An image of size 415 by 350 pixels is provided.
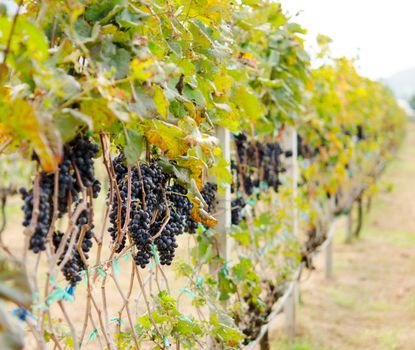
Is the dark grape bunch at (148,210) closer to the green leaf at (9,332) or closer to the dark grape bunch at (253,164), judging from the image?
the green leaf at (9,332)

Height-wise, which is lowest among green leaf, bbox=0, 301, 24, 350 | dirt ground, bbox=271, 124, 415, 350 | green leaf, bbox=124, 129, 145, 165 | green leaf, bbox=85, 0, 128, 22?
dirt ground, bbox=271, 124, 415, 350

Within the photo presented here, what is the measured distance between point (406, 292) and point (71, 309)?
3.53 metres

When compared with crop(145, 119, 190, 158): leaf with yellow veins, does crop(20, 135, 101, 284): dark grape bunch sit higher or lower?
lower

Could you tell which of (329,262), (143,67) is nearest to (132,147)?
(143,67)

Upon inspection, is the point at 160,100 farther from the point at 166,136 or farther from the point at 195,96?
the point at 195,96

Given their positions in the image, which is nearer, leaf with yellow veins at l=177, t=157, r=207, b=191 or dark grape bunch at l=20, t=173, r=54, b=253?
dark grape bunch at l=20, t=173, r=54, b=253

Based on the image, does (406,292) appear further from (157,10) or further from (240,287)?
(157,10)

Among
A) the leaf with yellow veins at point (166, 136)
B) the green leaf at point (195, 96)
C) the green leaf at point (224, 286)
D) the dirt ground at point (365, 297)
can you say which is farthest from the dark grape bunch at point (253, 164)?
the dirt ground at point (365, 297)

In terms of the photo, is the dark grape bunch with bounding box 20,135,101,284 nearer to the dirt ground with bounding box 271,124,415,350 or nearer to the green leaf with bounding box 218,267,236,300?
the green leaf with bounding box 218,267,236,300

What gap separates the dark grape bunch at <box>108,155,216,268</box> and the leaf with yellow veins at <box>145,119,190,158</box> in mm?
96

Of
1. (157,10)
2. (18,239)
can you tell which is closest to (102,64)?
(157,10)

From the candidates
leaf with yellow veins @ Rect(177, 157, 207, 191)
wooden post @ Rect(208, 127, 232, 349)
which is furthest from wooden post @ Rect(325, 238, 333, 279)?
leaf with yellow veins @ Rect(177, 157, 207, 191)

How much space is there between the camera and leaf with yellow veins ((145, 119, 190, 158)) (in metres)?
1.93

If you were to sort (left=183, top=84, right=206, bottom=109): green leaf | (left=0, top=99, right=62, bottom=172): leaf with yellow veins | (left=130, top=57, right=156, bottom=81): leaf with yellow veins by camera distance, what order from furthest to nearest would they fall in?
(left=183, top=84, right=206, bottom=109): green leaf → (left=130, top=57, right=156, bottom=81): leaf with yellow veins → (left=0, top=99, right=62, bottom=172): leaf with yellow veins
